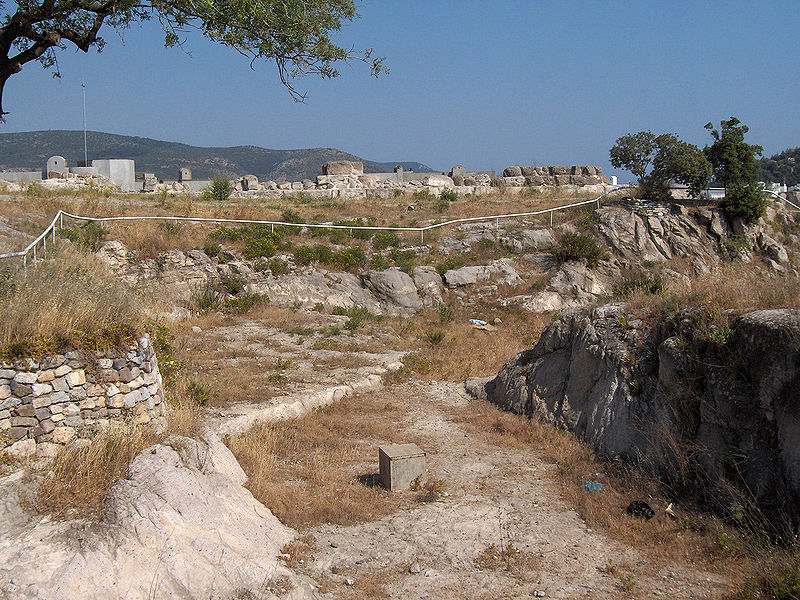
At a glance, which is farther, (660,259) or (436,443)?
(660,259)

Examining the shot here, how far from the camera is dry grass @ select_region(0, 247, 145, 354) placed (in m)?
6.25

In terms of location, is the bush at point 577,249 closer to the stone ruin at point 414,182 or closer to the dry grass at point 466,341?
the dry grass at point 466,341

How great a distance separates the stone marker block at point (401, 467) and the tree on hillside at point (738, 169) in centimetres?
1916

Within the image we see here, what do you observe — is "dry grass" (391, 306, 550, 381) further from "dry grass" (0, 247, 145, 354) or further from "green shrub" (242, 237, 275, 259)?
"dry grass" (0, 247, 145, 354)

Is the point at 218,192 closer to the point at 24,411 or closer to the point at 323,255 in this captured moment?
the point at 323,255

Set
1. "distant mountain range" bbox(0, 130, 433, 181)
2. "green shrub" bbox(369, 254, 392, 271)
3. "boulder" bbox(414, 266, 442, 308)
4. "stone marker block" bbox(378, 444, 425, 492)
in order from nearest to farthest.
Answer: "stone marker block" bbox(378, 444, 425, 492) < "boulder" bbox(414, 266, 442, 308) < "green shrub" bbox(369, 254, 392, 271) < "distant mountain range" bbox(0, 130, 433, 181)

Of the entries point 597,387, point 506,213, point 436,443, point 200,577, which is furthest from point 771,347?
point 506,213

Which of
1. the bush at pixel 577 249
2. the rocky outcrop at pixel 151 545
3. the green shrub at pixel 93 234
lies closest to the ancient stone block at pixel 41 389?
the rocky outcrop at pixel 151 545

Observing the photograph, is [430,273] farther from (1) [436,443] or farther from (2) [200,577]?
(2) [200,577]

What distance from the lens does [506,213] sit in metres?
24.3

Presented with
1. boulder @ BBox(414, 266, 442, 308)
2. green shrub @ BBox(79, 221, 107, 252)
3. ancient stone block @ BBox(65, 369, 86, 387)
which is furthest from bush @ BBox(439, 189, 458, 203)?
ancient stone block @ BBox(65, 369, 86, 387)

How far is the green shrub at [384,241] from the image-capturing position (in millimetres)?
20680

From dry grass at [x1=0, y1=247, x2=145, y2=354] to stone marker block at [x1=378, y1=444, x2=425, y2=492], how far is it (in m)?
3.03

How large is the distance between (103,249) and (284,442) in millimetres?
11081
